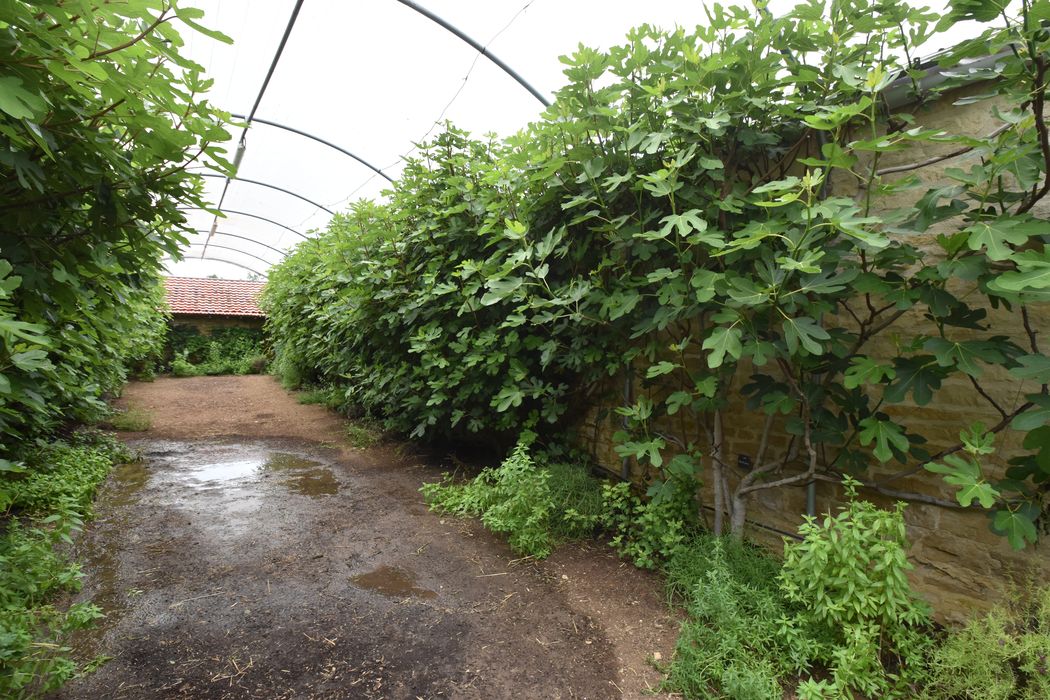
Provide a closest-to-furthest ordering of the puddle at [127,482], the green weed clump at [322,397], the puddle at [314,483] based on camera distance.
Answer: the puddle at [127,482]
the puddle at [314,483]
the green weed clump at [322,397]

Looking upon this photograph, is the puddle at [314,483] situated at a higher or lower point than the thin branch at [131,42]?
lower

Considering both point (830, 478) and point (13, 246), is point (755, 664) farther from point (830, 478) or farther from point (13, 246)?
point (13, 246)

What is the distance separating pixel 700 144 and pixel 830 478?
6.56 feet

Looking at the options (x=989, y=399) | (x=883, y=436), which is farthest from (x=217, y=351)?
(x=989, y=399)

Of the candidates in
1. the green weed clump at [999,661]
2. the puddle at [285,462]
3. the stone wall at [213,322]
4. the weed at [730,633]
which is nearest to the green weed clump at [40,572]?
the puddle at [285,462]

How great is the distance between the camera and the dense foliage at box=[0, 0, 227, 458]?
127 centimetres

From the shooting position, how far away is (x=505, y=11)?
4688 millimetres

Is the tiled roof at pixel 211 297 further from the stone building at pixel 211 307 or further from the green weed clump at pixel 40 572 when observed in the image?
the green weed clump at pixel 40 572

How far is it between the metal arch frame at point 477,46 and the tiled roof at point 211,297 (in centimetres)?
1327

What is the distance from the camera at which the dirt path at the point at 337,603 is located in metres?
2.11

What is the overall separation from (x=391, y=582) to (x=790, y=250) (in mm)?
2808

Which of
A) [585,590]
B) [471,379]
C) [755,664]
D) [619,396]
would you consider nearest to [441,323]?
[471,379]

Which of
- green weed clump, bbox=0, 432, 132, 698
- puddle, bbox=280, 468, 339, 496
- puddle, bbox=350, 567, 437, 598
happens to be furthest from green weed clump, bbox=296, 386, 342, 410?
puddle, bbox=350, 567, 437, 598

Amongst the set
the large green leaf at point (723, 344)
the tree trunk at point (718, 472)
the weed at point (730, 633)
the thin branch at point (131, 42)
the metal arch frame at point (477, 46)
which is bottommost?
the weed at point (730, 633)
